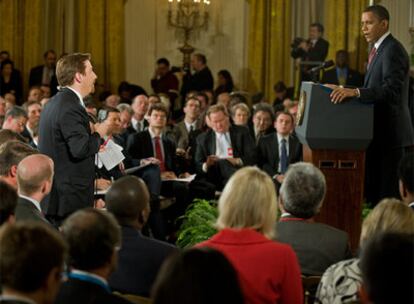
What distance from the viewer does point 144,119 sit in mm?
10305

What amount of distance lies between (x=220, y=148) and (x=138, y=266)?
5.69 m

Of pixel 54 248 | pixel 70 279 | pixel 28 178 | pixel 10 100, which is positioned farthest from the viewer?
pixel 10 100

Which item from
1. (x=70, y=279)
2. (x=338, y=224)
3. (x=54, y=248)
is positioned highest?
(x=54, y=248)

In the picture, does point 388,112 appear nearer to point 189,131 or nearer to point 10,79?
point 189,131

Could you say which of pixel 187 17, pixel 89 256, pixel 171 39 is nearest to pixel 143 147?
pixel 89 256

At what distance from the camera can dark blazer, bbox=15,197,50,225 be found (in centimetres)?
414

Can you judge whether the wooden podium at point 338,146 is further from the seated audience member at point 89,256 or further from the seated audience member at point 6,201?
the seated audience member at point 89,256

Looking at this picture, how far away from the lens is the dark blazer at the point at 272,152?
893 cm

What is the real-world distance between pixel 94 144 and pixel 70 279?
271 cm

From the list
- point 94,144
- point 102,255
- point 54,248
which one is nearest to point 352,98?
point 94,144

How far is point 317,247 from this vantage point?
3.76 metres

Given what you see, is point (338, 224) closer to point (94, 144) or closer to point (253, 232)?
point (94, 144)

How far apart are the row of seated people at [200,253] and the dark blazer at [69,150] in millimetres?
1145

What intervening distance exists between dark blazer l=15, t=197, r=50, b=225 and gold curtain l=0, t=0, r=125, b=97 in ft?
33.9
